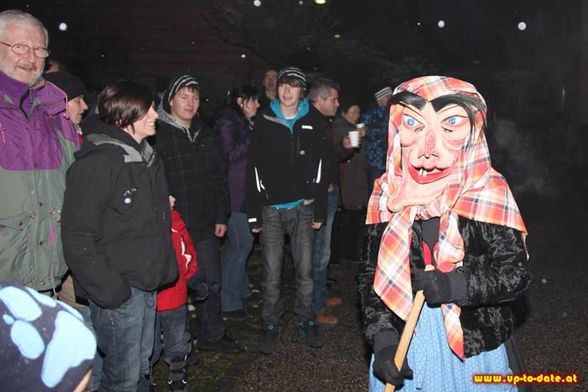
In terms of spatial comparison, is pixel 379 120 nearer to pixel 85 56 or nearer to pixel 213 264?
pixel 213 264

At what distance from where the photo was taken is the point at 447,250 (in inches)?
94.2

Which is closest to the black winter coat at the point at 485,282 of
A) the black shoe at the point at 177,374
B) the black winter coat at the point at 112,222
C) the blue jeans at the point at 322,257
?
the black winter coat at the point at 112,222

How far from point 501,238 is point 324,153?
2.87 metres

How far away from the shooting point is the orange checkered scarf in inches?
93.7

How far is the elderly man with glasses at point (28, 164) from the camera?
9.76 feet

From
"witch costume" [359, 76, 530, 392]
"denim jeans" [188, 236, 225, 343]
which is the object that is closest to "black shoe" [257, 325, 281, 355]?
"denim jeans" [188, 236, 225, 343]

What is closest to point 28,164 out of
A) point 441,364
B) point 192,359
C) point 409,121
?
point 409,121

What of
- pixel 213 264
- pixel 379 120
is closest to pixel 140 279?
pixel 213 264

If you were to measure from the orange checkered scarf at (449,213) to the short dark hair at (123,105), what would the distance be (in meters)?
1.54

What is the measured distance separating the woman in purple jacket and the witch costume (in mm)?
2978

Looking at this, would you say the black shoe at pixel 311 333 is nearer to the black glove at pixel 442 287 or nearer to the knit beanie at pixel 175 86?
the knit beanie at pixel 175 86

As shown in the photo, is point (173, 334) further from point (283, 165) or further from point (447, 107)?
point (447, 107)

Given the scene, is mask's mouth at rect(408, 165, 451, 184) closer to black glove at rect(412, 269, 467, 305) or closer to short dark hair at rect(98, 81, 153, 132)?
black glove at rect(412, 269, 467, 305)

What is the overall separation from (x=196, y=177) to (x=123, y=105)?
133 centimetres
